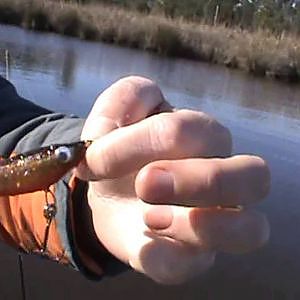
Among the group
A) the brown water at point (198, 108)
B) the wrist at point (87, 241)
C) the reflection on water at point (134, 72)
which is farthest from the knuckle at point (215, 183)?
the reflection on water at point (134, 72)

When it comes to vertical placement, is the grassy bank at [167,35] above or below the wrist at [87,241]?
below

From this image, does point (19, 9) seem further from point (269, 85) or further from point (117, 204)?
point (117, 204)

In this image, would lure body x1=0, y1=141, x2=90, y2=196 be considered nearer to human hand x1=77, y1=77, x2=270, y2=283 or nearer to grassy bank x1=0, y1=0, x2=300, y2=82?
human hand x1=77, y1=77, x2=270, y2=283

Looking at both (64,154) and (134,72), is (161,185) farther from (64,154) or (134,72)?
(134,72)

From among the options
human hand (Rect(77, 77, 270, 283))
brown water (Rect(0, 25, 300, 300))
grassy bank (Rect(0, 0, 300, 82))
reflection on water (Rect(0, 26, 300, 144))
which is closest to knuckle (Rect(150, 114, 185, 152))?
human hand (Rect(77, 77, 270, 283))

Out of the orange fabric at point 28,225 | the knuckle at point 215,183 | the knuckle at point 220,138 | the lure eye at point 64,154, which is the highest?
the knuckle at point 220,138

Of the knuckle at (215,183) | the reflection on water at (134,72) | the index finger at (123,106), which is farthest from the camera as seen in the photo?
the reflection on water at (134,72)

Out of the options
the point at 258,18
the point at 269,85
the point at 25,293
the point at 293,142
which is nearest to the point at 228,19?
the point at 258,18

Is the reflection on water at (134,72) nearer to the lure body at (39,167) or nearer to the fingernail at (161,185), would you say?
the lure body at (39,167)
